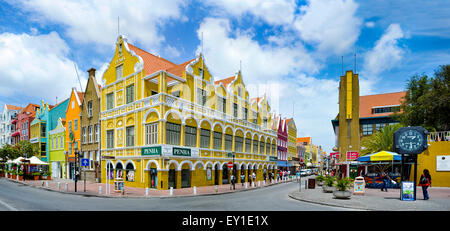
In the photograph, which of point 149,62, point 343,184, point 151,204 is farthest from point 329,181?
point 149,62

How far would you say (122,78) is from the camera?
30.4m

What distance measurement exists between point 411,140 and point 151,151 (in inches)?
782

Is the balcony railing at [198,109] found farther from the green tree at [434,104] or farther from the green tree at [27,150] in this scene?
the green tree at [27,150]

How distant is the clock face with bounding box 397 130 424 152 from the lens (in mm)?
16391

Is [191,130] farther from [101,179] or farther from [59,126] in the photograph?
[59,126]

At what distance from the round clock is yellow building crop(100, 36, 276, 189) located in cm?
1760

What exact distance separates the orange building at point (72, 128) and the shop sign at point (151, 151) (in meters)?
16.4

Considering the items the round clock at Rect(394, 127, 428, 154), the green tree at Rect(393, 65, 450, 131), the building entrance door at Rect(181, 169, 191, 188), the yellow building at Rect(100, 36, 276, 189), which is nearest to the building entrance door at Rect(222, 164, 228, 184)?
the yellow building at Rect(100, 36, 276, 189)

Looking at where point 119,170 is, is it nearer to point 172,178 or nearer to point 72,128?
point 172,178

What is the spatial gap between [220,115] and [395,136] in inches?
767

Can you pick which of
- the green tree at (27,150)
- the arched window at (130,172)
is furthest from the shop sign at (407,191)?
the green tree at (27,150)

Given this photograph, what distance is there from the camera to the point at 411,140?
54.6 ft

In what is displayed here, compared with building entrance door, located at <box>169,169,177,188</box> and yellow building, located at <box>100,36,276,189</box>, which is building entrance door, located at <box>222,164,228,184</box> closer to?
yellow building, located at <box>100,36,276,189</box>

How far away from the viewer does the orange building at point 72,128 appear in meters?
39.1
